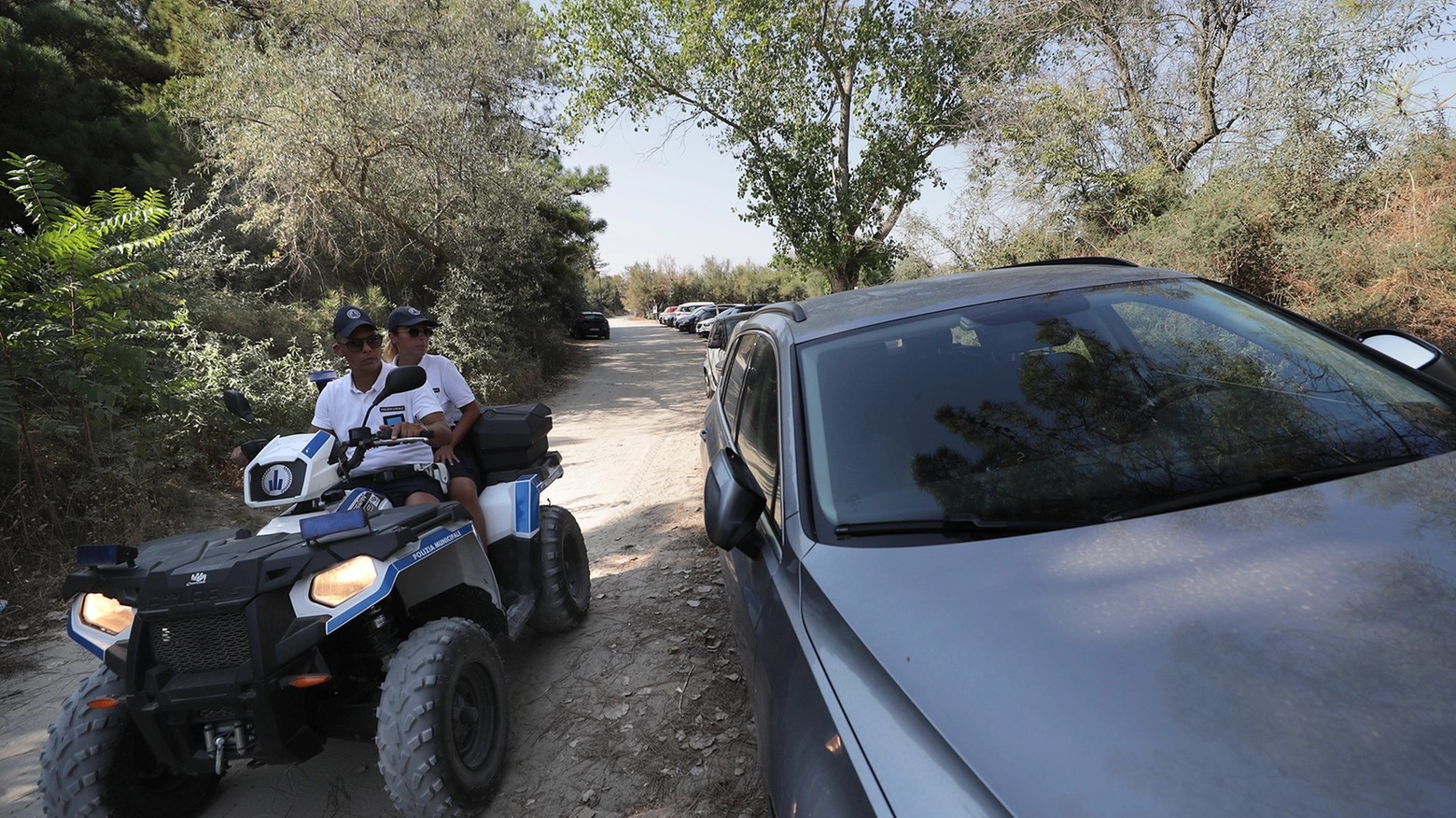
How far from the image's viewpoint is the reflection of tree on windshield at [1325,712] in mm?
997

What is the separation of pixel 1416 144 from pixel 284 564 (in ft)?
37.1

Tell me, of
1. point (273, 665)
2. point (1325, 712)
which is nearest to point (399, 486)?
point (273, 665)

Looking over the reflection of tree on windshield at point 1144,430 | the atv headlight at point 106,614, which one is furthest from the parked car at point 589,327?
the reflection of tree on windshield at point 1144,430

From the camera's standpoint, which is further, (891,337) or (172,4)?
(172,4)

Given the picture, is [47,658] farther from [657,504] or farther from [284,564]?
[657,504]

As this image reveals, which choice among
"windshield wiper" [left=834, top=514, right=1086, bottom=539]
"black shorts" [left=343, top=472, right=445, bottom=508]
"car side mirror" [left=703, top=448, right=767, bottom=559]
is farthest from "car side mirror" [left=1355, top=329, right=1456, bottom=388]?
"black shorts" [left=343, top=472, right=445, bottom=508]

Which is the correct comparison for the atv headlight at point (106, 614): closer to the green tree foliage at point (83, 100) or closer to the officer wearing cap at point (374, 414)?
the officer wearing cap at point (374, 414)

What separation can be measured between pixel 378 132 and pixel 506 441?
1029cm

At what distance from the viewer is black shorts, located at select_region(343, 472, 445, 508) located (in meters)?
3.35

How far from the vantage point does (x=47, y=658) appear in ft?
14.7

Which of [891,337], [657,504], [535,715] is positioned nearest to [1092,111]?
[657,504]

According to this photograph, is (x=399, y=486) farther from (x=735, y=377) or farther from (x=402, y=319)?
(x=735, y=377)

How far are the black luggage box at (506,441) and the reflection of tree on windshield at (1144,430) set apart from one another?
2555 mm

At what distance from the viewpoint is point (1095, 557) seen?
1547 millimetres
